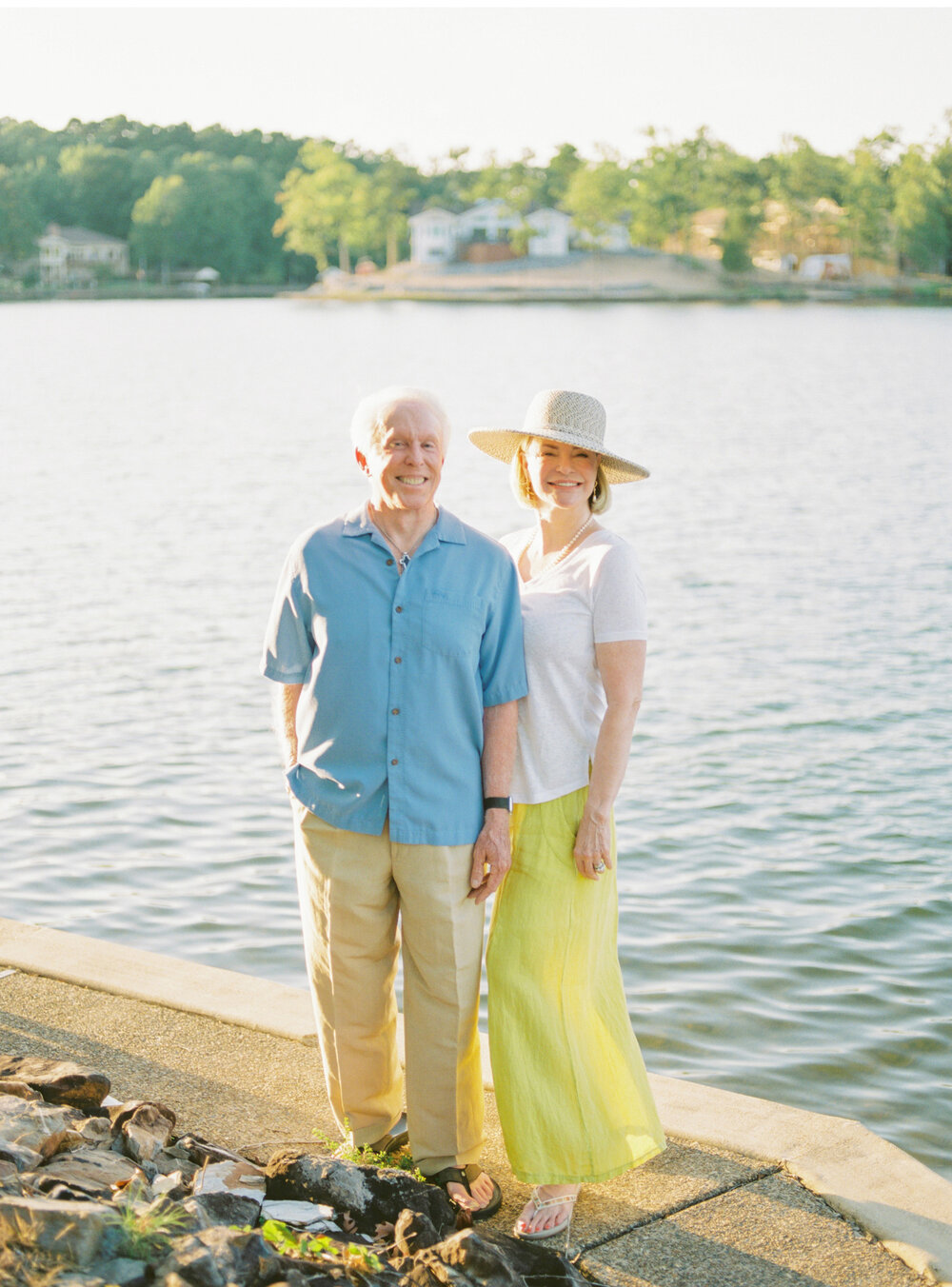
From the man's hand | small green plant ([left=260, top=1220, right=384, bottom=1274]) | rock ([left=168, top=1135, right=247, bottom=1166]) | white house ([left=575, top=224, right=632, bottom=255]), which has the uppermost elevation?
white house ([left=575, top=224, right=632, bottom=255])

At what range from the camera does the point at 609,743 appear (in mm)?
3410

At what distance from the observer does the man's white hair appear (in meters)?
3.36

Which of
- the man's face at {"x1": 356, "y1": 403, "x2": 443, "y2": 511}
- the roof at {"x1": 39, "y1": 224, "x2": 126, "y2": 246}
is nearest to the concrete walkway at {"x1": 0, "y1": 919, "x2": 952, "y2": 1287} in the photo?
the man's face at {"x1": 356, "y1": 403, "x2": 443, "y2": 511}

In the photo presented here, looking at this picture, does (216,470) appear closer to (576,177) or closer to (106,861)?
(106,861)

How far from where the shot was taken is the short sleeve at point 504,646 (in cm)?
342

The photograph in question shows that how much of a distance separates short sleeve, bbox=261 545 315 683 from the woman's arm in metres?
0.70

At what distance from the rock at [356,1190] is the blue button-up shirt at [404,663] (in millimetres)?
757

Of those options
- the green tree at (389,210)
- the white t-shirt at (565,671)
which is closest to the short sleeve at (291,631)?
the white t-shirt at (565,671)

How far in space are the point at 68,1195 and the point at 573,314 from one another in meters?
95.2

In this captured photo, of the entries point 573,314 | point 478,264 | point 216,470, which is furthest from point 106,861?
point 478,264

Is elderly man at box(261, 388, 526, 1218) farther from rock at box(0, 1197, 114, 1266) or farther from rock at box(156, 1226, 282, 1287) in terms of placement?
rock at box(0, 1197, 114, 1266)

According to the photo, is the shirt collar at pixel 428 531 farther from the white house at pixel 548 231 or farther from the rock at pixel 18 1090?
A: the white house at pixel 548 231

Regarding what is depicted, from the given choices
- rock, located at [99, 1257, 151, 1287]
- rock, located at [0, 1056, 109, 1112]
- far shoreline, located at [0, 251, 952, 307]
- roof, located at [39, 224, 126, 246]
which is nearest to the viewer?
rock, located at [99, 1257, 151, 1287]

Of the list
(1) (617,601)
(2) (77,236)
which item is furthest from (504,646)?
(2) (77,236)
